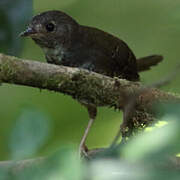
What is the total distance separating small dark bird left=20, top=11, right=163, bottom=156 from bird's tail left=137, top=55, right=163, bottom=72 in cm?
45

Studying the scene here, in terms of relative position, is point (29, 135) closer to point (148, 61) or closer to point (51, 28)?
point (51, 28)

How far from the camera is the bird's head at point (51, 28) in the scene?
344 cm

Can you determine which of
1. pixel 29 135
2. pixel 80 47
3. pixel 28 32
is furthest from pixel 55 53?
pixel 29 135

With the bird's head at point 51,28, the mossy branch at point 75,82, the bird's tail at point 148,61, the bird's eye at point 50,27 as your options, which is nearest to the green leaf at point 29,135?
the mossy branch at point 75,82

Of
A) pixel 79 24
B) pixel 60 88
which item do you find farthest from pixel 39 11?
pixel 60 88

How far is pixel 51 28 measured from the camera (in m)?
3.61

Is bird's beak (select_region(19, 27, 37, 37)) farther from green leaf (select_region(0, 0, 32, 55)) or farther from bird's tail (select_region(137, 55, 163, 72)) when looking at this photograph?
bird's tail (select_region(137, 55, 163, 72))

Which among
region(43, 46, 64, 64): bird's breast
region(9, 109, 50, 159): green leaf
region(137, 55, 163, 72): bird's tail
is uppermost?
region(9, 109, 50, 159): green leaf

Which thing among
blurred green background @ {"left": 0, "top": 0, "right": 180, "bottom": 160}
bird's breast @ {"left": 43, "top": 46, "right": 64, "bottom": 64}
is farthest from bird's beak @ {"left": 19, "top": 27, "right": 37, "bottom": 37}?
bird's breast @ {"left": 43, "top": 46, "right": 64, "bottom": 64}

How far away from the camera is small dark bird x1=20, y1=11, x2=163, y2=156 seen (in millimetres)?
3488

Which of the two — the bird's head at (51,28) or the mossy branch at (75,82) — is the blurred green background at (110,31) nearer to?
the bird's head at (51,28)

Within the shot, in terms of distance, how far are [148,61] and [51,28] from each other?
1216 millimetres

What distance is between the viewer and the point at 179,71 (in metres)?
0.87

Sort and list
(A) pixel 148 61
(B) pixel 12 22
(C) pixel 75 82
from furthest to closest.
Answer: (A) pixel 148 61 → (B) pixel 12 22 → (C) pixel 75 82
